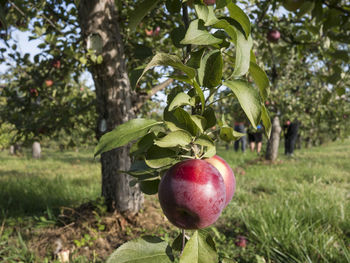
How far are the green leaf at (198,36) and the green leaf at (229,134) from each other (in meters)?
0.19

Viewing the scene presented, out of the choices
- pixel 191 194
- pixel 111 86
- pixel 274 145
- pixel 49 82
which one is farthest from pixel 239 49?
pixel 274 145

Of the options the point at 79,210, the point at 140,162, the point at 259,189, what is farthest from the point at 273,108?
the point at 140,162

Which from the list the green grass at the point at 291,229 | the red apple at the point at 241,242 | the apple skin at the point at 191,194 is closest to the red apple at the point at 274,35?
the green grass at the point at 291,229

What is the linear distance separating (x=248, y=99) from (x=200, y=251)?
0.29 m

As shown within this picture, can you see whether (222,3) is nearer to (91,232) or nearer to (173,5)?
(173,5)

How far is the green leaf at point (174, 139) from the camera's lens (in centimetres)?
45

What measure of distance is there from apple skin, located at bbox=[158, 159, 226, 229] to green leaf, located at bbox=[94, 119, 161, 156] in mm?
96

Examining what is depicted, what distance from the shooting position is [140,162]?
0.60 m

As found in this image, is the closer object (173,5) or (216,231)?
(173,5)

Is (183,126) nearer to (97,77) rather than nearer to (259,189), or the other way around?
(97,77)

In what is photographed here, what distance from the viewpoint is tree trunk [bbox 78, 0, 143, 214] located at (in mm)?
1924

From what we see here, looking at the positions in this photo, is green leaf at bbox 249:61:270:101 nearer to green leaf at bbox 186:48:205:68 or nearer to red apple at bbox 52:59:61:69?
green leaf at bbox 186:48:205:68

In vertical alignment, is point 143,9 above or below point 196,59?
above

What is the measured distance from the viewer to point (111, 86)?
2.00 metres
